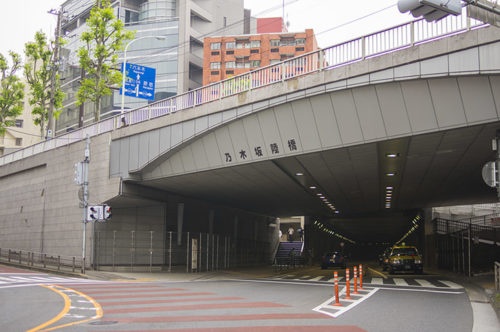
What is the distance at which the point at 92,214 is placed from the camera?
99.5 feet

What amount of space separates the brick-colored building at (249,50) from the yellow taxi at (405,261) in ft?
270

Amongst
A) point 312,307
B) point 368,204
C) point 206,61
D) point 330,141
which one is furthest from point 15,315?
point 206,61

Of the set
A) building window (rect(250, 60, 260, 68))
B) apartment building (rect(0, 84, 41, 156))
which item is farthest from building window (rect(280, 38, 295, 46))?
apartment building (rect(0, 84, 41, 156))

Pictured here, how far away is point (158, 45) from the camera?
9769 centimetres

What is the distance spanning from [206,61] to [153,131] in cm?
8323

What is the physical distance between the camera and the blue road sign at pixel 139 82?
38000 millimetres

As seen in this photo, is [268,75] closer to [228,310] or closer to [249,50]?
[228,310]

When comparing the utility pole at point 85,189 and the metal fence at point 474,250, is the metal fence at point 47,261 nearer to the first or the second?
the utility pole at point 85,189

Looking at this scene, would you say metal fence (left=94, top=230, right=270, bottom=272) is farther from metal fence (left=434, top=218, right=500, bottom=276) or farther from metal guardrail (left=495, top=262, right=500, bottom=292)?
metal guardrail (left=495, top=262, right=500, bottom=292)

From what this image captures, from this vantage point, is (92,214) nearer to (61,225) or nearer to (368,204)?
(61,225)

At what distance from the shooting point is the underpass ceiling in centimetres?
2334

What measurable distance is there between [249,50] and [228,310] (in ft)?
347

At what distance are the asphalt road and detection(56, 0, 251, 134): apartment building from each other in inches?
3062

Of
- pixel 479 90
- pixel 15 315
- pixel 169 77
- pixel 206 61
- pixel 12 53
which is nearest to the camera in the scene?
pixel 15 315
